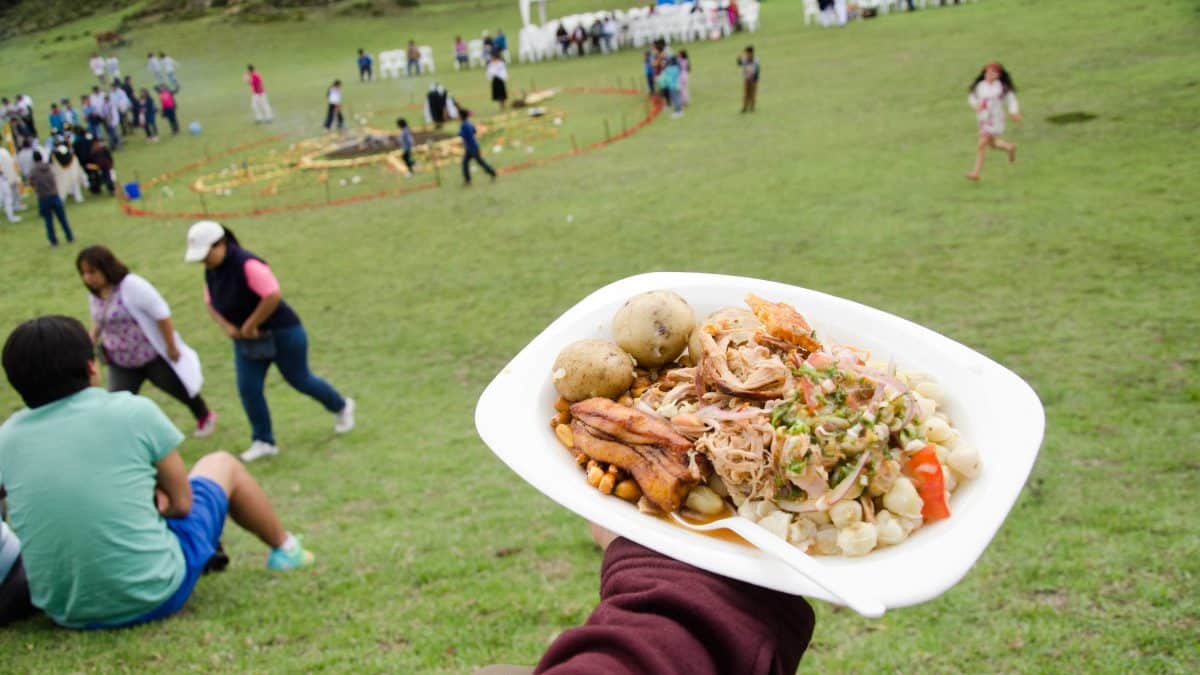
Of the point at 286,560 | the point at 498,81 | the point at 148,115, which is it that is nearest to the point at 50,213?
the point at 498,81

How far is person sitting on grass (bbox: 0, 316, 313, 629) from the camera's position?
11.8ft

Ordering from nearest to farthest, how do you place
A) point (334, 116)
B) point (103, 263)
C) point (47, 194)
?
1. point (103, 263)
2. point (47, 194)
3. point (334, 116)

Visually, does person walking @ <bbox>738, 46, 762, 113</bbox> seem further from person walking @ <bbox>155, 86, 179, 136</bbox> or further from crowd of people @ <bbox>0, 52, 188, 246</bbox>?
person walking @ <bbox>155, 86, 179, 136</bbox>

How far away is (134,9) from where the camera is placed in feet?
157

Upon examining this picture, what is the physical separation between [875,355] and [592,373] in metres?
0.71

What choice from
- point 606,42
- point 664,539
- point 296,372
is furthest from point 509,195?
point 606,42

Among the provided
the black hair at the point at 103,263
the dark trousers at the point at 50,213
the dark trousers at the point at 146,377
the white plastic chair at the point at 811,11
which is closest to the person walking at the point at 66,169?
the dark trousers at the point at 50,213

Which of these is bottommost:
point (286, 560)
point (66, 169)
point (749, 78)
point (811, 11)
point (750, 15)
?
point (286, 560)

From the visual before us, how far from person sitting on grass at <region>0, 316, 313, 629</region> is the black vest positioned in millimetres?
2355

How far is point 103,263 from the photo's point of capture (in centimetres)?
626

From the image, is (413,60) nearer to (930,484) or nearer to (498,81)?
(498,81)

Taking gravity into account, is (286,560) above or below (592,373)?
below

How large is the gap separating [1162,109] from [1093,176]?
3437 millimetres

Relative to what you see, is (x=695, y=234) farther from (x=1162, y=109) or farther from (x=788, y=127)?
(x=1162, y=109)
